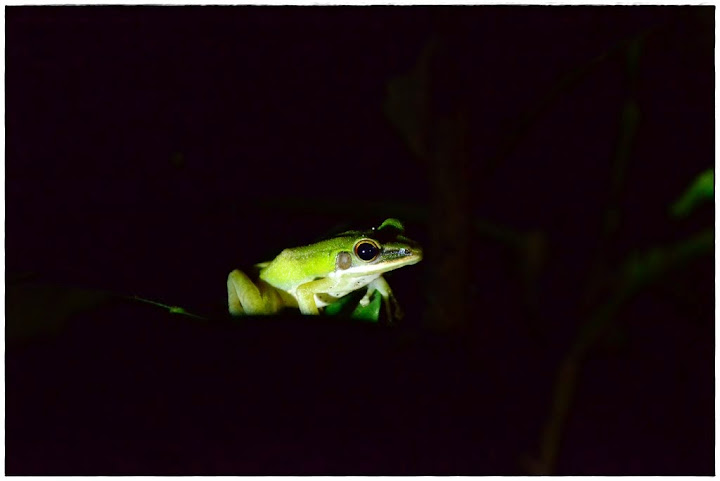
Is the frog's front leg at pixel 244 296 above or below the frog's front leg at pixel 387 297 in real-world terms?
above

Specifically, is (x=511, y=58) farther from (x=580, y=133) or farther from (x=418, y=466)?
(x=418, y=466)

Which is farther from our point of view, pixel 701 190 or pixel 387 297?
pixel 701 190

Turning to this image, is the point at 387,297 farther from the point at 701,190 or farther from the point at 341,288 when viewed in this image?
the point at 701,190

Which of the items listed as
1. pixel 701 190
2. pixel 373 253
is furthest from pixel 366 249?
pixel 701 190

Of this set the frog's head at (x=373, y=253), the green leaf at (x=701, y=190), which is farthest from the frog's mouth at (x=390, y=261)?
the green leaf at (x=701, y=190)

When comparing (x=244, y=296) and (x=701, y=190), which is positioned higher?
(x=244, y=296)

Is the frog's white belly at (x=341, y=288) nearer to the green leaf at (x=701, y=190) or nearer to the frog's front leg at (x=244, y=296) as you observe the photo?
the frog's front leg at (x=244, y=296)

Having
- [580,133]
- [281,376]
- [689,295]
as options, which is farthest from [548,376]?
[580,133]
